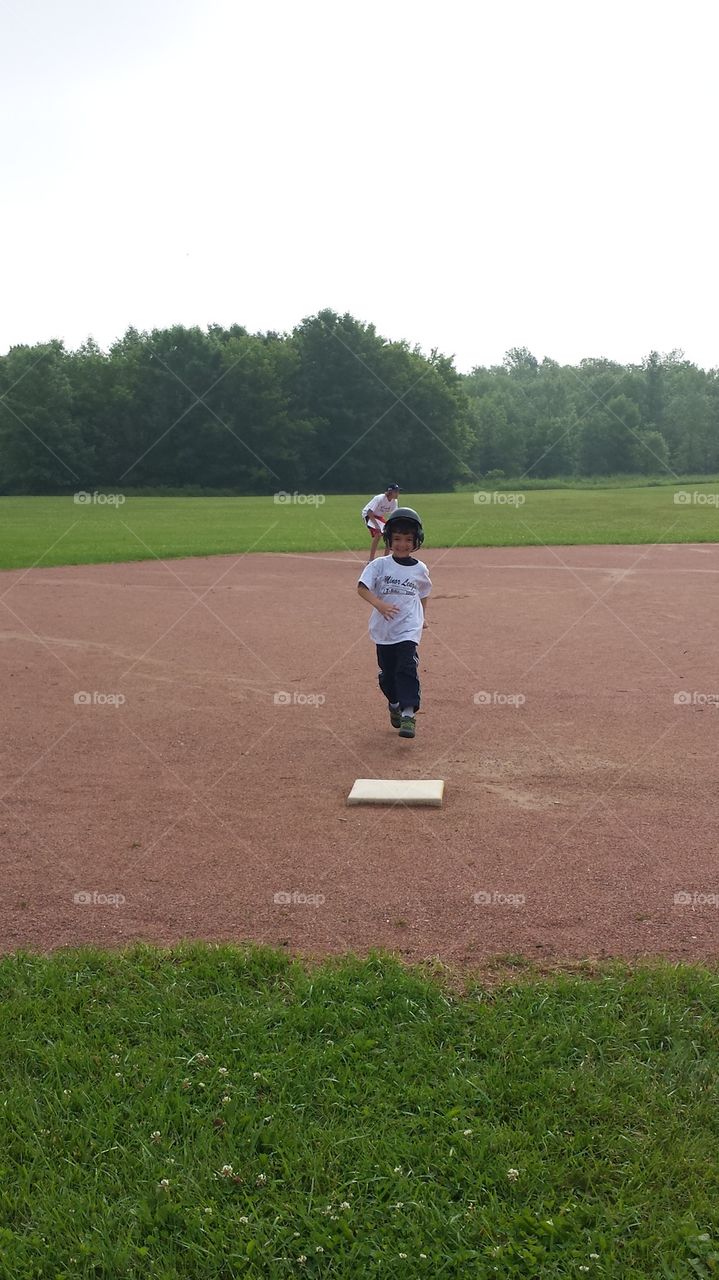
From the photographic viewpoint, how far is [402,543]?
7883 millimetres

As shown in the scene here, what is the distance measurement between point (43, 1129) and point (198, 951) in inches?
44.3

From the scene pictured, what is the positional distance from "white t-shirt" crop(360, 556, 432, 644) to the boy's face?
92 mm

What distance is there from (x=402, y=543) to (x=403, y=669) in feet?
2.91

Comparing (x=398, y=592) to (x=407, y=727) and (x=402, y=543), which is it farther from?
(x=407, y=727)

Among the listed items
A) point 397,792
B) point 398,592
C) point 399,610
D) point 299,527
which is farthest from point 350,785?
point 299,527

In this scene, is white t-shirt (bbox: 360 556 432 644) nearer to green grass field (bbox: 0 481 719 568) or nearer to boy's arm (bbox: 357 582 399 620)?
boy's arm (bbox: 357 582 399 620)

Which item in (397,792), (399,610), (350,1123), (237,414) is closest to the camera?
(350,1123)

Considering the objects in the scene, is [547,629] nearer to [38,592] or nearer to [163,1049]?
[38,592]

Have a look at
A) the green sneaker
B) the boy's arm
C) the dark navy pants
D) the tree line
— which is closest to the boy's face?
the boy's arm

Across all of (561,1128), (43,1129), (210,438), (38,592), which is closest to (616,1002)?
(561,1128)

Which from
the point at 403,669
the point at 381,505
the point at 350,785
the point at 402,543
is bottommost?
the point at 350,785

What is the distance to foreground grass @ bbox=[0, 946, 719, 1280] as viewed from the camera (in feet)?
9.23

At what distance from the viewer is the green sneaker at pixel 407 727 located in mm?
7673

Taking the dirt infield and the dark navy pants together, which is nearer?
the dirt infield
